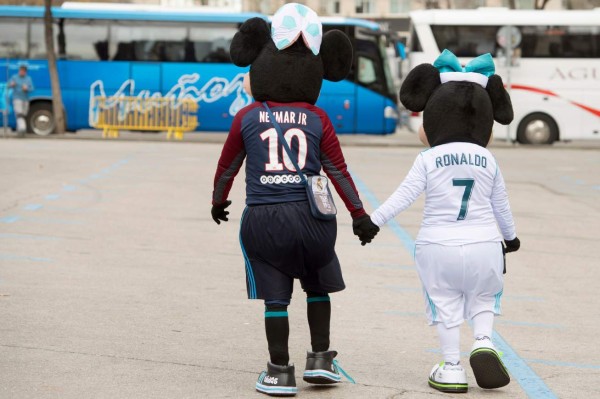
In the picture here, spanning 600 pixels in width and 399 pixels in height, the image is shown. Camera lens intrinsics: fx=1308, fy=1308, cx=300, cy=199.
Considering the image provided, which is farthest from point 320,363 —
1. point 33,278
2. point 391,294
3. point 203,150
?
point 203,150

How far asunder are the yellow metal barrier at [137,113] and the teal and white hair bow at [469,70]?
91.7ft

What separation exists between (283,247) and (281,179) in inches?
11.7

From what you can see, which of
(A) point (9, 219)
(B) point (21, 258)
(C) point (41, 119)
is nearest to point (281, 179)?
(B) point (21, 258)

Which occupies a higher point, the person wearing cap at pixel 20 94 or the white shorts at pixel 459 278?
the white shorts at pixel 459 278

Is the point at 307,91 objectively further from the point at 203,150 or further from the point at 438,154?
the point at 203,150

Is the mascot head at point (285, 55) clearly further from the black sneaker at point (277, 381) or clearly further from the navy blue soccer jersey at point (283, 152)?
the black sneaker at point (277, 381)

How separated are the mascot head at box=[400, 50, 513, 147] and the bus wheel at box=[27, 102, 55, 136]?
2812 cm

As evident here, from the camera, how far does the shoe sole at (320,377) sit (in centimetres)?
572

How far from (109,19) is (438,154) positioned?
29.3 meters

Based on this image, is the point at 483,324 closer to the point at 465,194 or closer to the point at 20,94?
the point at 465,194

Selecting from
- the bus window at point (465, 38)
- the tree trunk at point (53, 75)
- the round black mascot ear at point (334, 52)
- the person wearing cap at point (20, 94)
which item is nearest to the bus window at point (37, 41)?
the tree trunk at point (53, 75)

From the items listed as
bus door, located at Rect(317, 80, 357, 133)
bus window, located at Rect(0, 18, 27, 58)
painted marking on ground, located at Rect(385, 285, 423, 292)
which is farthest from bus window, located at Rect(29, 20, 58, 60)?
painted marking on ground, located at Rect(385, 285, 423, 292)

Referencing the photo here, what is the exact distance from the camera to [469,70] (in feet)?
20.3

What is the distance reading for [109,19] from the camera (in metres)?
34.3
